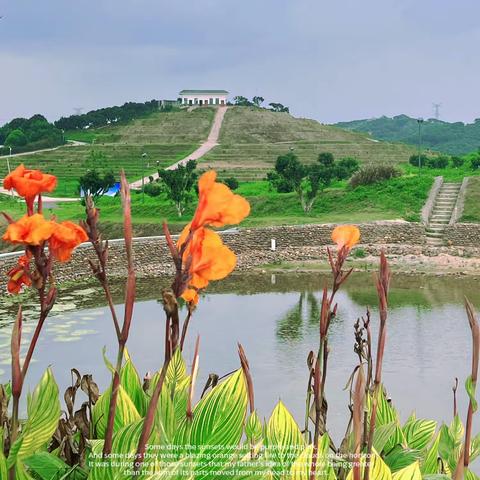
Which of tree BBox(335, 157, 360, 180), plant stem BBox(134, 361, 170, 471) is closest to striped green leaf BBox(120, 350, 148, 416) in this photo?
plant stem BBox(134, 361, 170, 471)

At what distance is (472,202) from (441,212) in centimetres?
81

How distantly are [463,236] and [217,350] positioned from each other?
9.38 meters

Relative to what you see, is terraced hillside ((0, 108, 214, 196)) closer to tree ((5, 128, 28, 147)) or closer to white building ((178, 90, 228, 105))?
tree ((5, 128, 28, 147))

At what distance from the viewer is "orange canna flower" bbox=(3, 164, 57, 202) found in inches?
53.1

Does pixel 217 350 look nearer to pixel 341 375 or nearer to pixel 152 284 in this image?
pixel 341 375

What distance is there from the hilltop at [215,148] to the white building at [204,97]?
17.0 m

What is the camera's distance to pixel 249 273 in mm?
15680

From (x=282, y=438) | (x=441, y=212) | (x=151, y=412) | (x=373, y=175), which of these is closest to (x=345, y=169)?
(x=373, y=175)

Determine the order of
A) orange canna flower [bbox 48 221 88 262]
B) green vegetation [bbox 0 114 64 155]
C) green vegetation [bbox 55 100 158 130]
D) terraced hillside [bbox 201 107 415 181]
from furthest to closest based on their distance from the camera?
green vegetation [bbox 55 100 158 130] → green vegetation [bbox 0 114 64 155] → terraced hillside [bbox 201 107 415 181] → orange canna flower [bbox 48 221 88 262]

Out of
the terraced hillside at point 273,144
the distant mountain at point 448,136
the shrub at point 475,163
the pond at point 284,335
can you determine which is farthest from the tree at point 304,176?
the distant mountain at point 448,136

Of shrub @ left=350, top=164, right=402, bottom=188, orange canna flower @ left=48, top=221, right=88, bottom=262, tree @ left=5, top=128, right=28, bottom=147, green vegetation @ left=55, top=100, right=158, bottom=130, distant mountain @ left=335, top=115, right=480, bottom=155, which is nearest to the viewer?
orange canna flower @ left=48, top=221, right=88, bottom=262

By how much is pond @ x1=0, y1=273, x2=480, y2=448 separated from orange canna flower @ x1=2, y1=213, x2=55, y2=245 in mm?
4620

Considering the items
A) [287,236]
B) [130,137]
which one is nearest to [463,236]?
[287,236]

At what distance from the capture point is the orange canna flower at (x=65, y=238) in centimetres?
128
